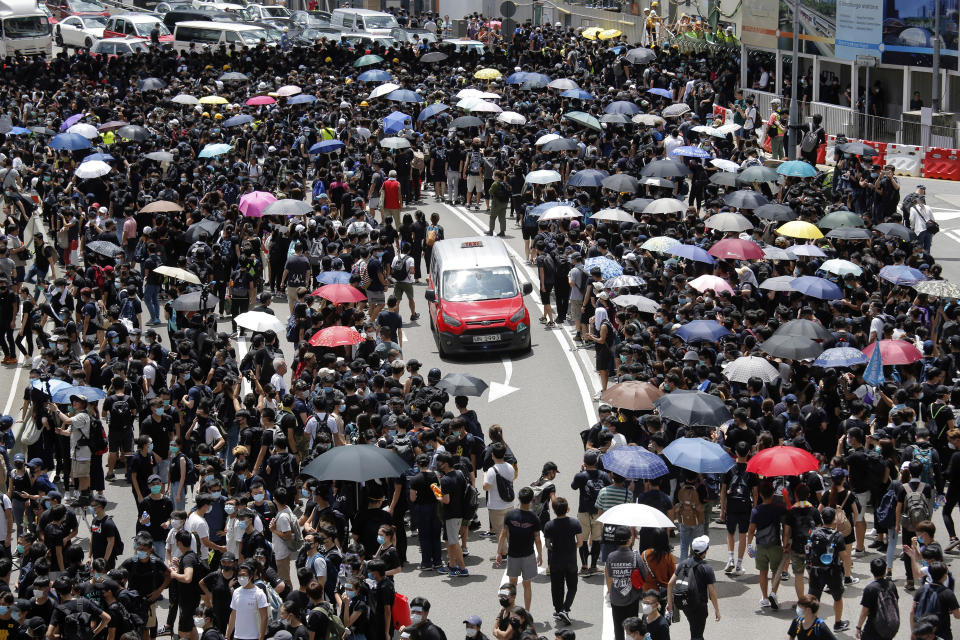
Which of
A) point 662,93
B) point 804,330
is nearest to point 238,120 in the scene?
point 662,93

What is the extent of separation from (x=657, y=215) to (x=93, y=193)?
467 inches

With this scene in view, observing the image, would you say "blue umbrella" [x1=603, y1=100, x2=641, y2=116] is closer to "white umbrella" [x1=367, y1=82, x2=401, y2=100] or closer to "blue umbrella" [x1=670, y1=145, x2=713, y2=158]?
"blue umbrella" [x1=670, y1=145, x2=713, y2=158]

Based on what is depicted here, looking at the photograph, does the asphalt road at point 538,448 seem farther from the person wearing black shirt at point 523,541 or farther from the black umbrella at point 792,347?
the black umbrella at point 792,347

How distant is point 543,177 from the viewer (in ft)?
93.9

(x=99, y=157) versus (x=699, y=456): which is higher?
(x=99, y=157)

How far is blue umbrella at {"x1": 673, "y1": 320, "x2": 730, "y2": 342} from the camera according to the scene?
62.8ft

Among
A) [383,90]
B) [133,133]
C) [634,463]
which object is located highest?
[383,90]

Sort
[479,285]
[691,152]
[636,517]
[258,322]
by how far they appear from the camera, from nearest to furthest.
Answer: [636,517] → [258,322] → [479,285] → [691,152]

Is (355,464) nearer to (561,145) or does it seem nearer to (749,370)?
(749,370)

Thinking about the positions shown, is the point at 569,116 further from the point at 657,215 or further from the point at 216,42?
the point at 216,42

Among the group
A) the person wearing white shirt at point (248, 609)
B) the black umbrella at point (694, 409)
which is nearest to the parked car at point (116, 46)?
the black umbrella at point (694, 409)

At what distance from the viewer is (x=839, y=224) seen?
24281 mm

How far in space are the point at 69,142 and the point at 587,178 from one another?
41.5ft

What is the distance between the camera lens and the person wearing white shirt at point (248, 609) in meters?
12.9
